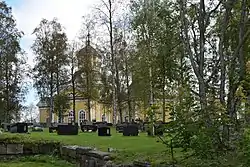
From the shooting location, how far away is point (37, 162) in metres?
12.2

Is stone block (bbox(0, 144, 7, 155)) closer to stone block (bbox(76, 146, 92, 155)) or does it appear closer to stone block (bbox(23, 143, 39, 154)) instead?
stone block (bbox(23, 143, 39, 154))

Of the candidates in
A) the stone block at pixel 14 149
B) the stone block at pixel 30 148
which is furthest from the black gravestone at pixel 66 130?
the stone block at pixel 14 149

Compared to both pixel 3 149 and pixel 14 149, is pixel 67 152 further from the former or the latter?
pixel 3 149

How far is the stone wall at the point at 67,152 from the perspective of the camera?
9414mm

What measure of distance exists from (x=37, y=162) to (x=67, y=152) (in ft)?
3.00

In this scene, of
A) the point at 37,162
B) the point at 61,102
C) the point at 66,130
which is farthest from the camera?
the point at 61,102

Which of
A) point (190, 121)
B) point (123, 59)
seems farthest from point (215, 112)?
point (123, 59)

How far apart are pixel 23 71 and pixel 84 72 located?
5944mm

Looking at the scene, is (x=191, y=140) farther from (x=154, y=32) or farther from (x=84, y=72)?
(x=84, y=72)

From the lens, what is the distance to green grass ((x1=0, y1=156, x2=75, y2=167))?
11.6 meters

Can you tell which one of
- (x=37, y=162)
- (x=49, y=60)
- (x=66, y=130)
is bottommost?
(x=37, y=162)

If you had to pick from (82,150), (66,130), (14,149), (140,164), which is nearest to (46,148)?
(14,149)

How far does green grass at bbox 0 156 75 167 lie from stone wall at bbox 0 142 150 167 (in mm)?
242

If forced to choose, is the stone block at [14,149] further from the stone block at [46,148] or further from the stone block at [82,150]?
the stone block at [82,150]
